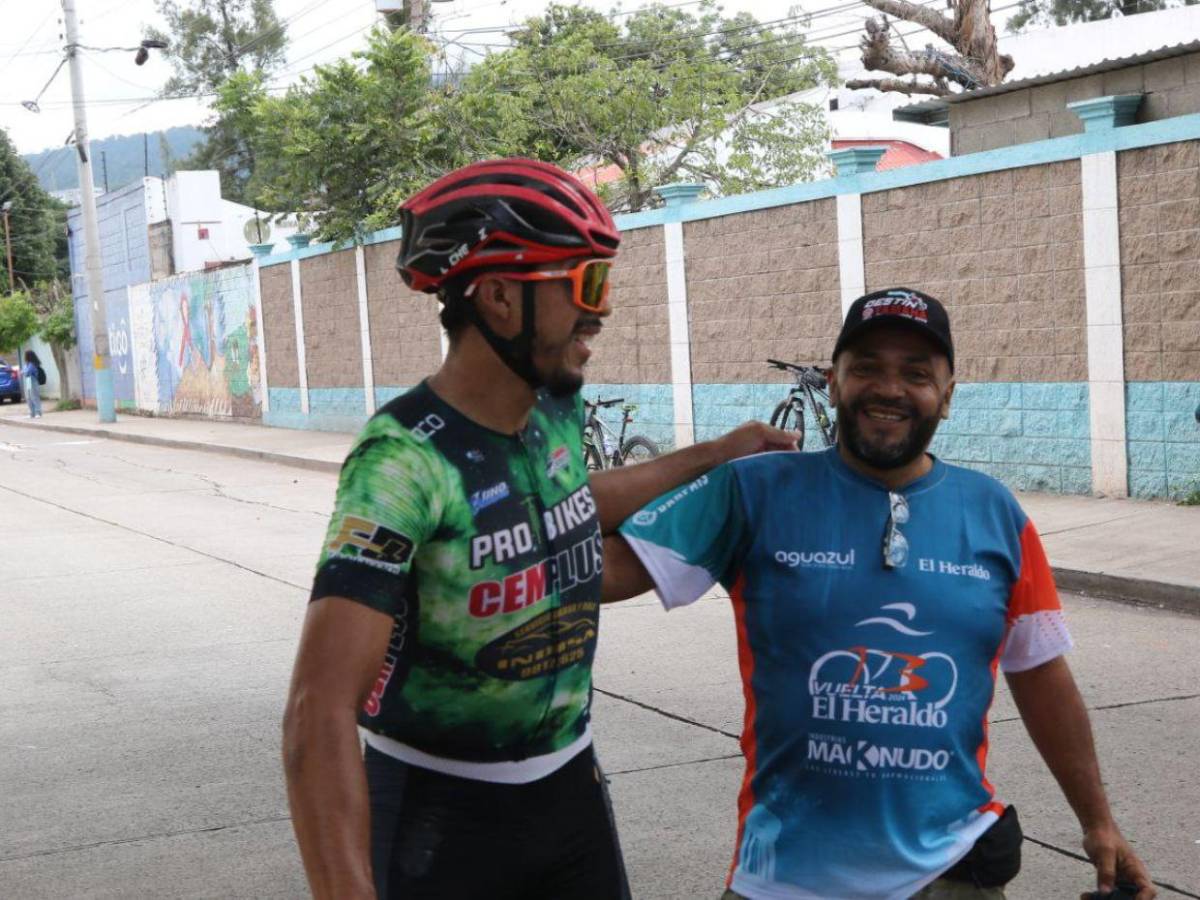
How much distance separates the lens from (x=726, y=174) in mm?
24406

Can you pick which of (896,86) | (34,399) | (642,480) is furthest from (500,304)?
(34,399)

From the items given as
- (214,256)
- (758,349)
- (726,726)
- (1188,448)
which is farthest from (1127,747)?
(214,256)

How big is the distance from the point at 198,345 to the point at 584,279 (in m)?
30.5

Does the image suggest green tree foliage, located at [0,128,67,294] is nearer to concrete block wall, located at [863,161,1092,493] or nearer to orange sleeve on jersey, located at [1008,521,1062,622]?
concrete block wall, located at [863,161,1092,493]

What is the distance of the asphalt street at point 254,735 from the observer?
5.08 metres

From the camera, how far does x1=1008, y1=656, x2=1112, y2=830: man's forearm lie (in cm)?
280

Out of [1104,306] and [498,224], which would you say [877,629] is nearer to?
[498,224]

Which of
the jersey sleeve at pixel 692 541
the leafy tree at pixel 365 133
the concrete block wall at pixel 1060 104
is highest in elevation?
the leafy tree at pixel 365 133

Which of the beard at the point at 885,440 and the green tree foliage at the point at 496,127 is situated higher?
the green tree foliage at the point at 496,127

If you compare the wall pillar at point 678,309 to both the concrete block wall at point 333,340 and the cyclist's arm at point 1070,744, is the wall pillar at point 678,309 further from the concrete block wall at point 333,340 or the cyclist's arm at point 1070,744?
the cyclist's arm at point 1070,744

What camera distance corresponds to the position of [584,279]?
7.61 ft

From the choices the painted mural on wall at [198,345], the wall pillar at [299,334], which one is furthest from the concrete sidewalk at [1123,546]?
the painted mural on wall at [198,345]

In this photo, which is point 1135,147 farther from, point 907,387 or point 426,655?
point 426,655

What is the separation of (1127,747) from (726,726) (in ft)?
5.29
